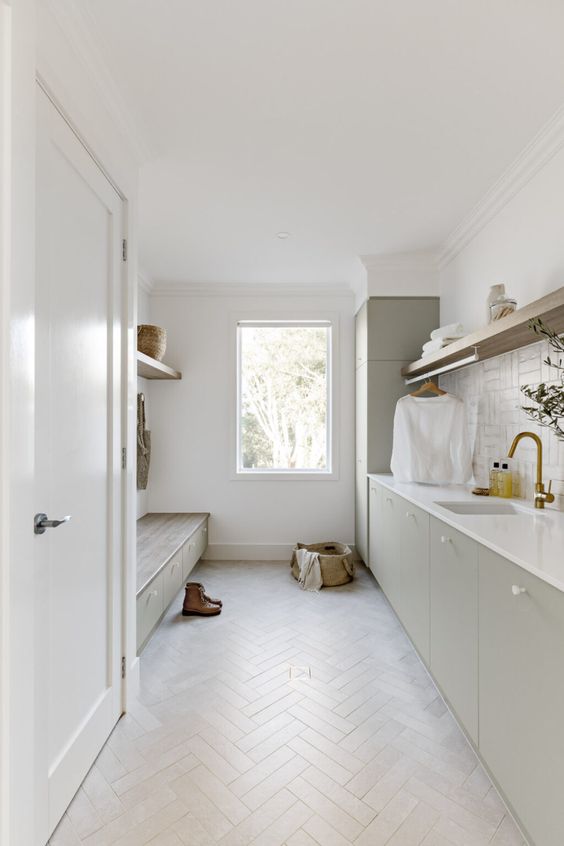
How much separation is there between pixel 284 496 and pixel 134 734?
262cm

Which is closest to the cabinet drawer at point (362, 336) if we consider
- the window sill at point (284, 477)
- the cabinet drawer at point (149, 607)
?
the window sill at point (284, 477)

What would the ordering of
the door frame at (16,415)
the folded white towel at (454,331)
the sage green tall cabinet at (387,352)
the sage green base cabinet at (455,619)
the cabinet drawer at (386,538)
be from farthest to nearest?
the sage green tall cabinet at (387,352), the folded white towel at (454,331), the cabinet drawer at (386,538), the sage green base cabinet at (455,619), the door frame at (16,415)

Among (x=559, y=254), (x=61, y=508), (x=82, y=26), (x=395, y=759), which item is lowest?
(x=395, y=759)

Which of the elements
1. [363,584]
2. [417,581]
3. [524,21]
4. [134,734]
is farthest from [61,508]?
[363,584]

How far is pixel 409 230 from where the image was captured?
313 centimetres

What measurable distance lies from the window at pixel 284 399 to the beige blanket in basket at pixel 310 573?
99 cm

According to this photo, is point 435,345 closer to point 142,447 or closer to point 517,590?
point 517,590

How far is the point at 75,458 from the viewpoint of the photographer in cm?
157

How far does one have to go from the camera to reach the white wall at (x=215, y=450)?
4.34 metres

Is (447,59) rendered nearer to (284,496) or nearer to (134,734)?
(134,734)

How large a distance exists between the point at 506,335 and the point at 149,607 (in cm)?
230

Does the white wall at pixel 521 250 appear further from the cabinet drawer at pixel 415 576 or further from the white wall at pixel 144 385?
the white wall at pixel 144 385

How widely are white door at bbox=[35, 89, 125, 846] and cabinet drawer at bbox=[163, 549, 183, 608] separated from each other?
2.85ft

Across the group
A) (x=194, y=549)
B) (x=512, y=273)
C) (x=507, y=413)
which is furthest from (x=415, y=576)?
(x=194, y=549)
